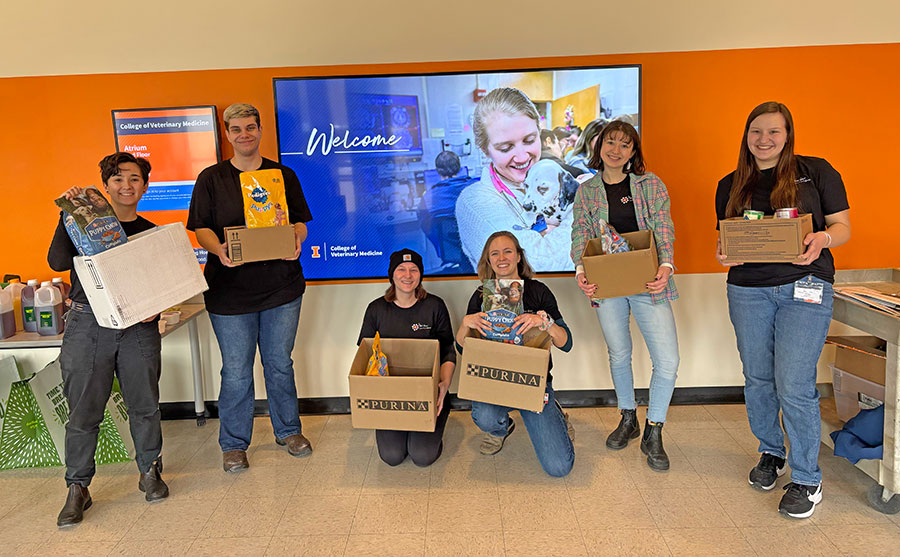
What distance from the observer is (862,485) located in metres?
2.52

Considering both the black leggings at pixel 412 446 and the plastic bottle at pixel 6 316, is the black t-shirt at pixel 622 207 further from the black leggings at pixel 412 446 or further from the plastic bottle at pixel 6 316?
the plastic bottle at pixel 6 316

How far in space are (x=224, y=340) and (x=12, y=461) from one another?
1258 millimetres

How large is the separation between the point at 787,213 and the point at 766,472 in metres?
1.09

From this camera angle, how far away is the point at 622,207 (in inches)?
106

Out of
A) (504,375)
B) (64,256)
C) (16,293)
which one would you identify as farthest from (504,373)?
(16,293)

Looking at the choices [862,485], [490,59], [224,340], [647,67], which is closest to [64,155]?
[224,340]

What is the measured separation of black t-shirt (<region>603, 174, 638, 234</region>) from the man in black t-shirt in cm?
143

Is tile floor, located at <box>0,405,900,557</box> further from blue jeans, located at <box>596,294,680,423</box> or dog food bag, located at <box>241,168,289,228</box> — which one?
dog food bag, located at <box>241,168,289,228</box>

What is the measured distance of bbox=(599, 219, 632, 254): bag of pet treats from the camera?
256cm

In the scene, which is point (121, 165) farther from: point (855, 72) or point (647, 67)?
point (855, 72)

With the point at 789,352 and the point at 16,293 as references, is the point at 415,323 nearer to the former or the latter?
the point at 789,352

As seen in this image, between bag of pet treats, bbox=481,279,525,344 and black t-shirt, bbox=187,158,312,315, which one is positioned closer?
bag of pet treats, bbox=481,279,525,344

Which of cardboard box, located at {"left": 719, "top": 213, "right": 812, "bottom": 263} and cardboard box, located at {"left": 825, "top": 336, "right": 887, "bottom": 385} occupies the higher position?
cardboard box, located at {"left": 719, "top": 213, "right": 812, "bottom": 263}

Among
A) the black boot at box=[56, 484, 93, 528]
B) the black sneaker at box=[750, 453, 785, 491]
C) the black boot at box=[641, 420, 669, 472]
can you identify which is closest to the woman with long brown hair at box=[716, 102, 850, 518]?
the black sneaker at box=[750, 453, 785, 491]
